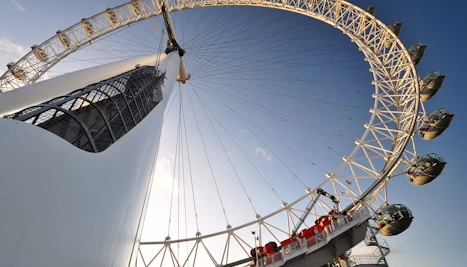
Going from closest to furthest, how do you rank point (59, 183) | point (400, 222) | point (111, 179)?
point (59, 183)
point (111, 179)
point (400, 222)

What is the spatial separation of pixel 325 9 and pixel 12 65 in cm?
3703

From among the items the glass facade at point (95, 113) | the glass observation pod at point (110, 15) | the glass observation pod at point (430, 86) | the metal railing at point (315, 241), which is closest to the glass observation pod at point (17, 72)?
the glass observation pod at point (110, 15)

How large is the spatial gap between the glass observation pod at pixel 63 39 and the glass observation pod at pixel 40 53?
2534mm

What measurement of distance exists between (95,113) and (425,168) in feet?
74.1

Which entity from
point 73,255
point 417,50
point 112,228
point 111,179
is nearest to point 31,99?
point 111,179

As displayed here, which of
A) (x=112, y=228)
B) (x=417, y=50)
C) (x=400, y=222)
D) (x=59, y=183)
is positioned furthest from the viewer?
(x=417, y=50)

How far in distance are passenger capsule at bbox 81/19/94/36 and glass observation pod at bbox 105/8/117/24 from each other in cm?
252

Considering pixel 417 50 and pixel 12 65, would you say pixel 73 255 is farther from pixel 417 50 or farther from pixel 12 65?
pixel 12 65

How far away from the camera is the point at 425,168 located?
806 inches

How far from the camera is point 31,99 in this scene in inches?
A: 255

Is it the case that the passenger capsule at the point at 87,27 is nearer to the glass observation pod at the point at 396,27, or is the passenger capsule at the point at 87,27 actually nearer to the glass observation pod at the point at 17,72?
the glass observation pod at the point at 17,72

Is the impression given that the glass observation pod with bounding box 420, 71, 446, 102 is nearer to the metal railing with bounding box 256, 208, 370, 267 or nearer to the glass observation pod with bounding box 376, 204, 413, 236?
the glass observation pod with bounding box 376, 204, 413, 236

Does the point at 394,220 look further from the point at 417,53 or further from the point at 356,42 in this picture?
the point at 356,42

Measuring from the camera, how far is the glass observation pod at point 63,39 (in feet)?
114
